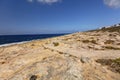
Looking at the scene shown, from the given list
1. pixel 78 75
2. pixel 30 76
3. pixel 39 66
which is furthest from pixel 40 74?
pixel 78 75

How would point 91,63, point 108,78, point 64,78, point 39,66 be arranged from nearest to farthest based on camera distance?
point 64,78 → point 108,78 → point 39,66 → point 91,63

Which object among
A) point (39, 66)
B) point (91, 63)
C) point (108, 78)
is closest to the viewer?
point (108, 78)

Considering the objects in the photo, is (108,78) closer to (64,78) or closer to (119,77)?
(119,77)

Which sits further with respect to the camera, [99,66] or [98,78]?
A: [99,66]

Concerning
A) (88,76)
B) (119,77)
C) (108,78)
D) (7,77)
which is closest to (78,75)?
(88,76)

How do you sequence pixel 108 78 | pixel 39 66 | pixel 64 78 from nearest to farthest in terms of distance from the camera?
pixel 64 78 < pixel 108 78 < pixel 39 66

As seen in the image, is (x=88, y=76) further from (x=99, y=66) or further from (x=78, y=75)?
(x=99, y=66)

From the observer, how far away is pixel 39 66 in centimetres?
1628

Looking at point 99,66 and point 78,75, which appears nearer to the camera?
point 78,75

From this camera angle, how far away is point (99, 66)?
17.1m

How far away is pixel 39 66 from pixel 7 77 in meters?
2.90

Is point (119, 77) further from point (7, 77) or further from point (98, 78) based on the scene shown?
point (7, 77)

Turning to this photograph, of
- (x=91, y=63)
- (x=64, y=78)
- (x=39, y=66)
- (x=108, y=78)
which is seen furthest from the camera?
(x=91, y=63)

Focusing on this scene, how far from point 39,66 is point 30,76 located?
79.0 inches
